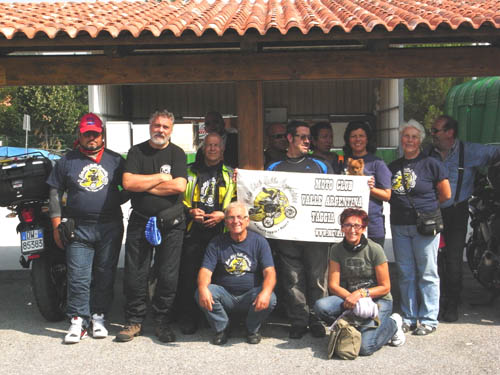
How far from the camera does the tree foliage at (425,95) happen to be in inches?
1530

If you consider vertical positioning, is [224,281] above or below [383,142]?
below

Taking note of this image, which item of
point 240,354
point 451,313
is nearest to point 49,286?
point 240,354

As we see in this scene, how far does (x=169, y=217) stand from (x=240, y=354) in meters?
1.30

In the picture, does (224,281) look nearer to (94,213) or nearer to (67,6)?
(94,213)

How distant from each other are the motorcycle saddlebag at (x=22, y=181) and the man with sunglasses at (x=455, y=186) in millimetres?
3725

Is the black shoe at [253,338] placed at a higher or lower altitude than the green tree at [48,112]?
lower

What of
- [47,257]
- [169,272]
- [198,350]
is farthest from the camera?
[47,257]

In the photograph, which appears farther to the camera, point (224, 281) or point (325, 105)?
point (325, 105)

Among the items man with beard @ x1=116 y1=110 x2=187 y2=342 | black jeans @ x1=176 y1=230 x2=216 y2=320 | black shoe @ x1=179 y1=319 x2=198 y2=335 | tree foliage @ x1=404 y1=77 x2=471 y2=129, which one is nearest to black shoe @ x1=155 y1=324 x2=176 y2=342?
man with beard @ x1=116 y1=110 x2=187 y2=342

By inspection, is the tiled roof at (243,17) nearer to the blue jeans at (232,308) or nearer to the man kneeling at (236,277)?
the man kneeling at (236,277)

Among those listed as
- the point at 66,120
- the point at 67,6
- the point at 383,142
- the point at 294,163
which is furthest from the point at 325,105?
the point at 294,163

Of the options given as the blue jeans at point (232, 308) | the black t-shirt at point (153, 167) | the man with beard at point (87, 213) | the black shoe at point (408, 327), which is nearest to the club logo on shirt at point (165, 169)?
the black t-shirt at point (153, 167)

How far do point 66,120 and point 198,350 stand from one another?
33.7 metres

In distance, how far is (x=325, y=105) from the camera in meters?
27.7
